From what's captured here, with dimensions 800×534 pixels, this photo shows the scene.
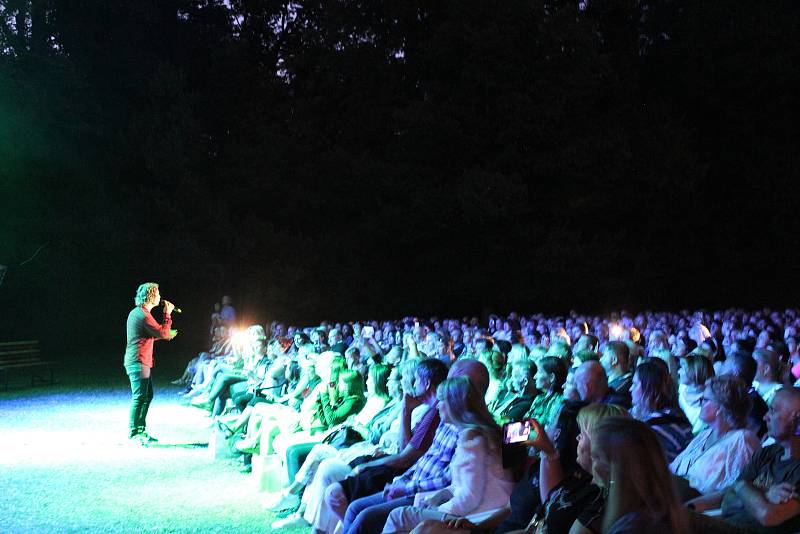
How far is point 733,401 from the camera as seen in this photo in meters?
4.31

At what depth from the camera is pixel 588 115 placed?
24812 millimetres

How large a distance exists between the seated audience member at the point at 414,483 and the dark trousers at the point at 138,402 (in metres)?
4.73

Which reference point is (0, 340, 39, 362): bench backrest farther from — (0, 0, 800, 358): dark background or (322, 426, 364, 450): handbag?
(322, 426, 364, 450): handbag

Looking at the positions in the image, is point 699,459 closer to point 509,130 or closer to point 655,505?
point 655,505

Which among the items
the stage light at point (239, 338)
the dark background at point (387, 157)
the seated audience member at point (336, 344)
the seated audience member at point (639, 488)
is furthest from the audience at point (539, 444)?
the dark background at point (387, 157)

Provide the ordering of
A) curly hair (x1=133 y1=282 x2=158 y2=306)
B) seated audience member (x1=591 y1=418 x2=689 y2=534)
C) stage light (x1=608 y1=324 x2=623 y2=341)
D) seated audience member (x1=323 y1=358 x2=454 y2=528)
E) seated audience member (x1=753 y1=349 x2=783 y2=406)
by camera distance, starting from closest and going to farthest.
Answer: seated audience member (x1=591 y1=418 x2=689 y2=534), seated audience member (x1=323 y1=358 x2=454 y2=528), seated audience member (x1=753 y1=349 x2=783 y2=406), curly hair (x1=133 y1=282 x2=158 y2=306), stage light (x1=608 y1=324 x2=623 y2=341)

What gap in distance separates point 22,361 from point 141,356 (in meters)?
7.75

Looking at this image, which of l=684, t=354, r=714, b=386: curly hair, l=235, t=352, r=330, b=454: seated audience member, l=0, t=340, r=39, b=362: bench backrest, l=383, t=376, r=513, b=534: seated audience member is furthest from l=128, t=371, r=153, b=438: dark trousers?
l=0, t=340, r=39, b=362: bench backrest

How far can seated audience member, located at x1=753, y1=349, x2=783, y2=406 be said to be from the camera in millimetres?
6484

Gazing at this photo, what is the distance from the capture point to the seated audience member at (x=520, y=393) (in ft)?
19.7

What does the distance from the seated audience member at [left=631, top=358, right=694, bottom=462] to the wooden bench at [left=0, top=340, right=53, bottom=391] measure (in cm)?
1244

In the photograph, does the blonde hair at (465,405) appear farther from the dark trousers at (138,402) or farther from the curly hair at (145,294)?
the curly hair at (145,294)

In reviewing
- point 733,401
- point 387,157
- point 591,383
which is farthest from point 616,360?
point 387,157

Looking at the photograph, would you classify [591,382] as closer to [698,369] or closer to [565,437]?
[565,437]
